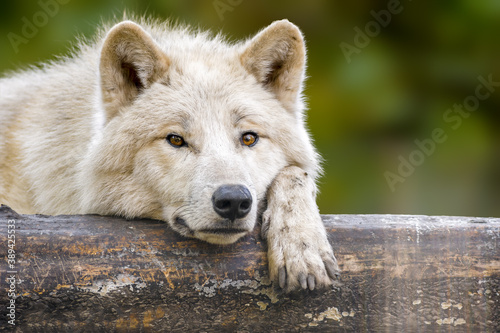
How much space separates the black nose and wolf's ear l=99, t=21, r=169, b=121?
1356 mm

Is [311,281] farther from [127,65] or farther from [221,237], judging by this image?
[127,65]

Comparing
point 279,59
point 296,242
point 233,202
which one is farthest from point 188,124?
point 296,242

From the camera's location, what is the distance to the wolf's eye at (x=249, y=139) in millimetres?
4414

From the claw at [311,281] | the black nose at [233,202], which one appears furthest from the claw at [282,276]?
the black nose at [233,202]

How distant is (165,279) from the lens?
3500mm

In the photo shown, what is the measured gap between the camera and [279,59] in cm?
485

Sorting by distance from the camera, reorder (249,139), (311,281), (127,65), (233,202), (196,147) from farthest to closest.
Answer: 1. (127,65)
2. (249,139)
3. (196,147)
4. (233,202)
5. (311,281)

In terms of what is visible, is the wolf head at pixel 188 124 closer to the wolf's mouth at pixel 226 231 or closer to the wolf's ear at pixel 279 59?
the wolf's ear at pixel 279 59

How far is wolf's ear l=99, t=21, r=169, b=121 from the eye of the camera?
4379 millimetres

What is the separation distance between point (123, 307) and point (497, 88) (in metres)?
7.40

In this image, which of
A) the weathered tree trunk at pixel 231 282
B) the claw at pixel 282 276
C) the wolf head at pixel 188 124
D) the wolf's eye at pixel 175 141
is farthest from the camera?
the wolf's eye at pixel 175 141

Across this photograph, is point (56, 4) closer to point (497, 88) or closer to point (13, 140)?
point (13, 140)

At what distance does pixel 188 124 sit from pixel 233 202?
902 mm

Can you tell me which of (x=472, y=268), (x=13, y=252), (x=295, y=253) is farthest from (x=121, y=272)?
(x=472, y=268)
